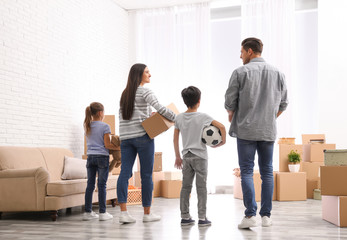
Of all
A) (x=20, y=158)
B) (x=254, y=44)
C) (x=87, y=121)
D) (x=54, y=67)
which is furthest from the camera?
(x=54, y=67)

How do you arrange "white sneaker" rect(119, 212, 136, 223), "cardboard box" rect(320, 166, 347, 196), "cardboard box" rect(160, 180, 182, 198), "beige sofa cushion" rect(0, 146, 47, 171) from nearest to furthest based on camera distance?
"cardboard box" rect(320, 166, 347, 196) → "white sneaker" rect(119, 212, 136, 223) → "beige sofa cushion" rect(0, 146, 47, 171) → "cardboard box" rect(160, 180, 182, 198)

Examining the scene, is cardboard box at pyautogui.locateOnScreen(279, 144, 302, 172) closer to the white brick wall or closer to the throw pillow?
the throw pillow

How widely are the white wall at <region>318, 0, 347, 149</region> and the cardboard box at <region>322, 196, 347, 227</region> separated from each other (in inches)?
121

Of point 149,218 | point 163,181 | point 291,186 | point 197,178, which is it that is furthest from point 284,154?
point 197,178

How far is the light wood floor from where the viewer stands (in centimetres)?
305

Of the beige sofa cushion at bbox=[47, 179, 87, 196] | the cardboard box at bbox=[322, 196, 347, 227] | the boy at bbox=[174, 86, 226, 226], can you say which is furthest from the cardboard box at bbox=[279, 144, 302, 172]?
the beige sofa cushion at bbox=[47, 179, 87, 196]

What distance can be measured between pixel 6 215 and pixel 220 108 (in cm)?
395

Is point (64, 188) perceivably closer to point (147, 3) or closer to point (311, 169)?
point (311, 169)

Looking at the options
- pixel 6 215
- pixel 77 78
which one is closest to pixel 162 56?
pixel 77 78

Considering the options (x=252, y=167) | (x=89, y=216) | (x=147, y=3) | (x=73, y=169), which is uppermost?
(x=147, y=3)

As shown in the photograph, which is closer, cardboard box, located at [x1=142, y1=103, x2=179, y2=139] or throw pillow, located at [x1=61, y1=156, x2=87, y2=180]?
cardboard box, located at [x1=142, y1=103, x2=179, y2=139]

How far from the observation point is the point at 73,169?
16.4 ft

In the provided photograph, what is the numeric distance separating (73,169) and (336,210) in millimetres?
2916

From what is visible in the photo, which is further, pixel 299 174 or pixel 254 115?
pixel 299 174
